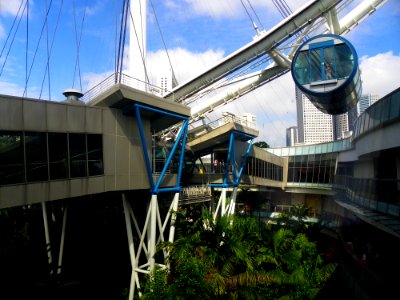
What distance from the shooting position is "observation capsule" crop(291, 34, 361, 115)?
17594 mm

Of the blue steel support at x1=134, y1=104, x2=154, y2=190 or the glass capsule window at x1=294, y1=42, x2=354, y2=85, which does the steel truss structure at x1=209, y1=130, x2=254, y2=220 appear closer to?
the glass capsule window at x1=294, y1=42, x2=354, y2=85

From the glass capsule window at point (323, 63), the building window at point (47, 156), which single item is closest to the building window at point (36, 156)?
the building window at point (47, 156)

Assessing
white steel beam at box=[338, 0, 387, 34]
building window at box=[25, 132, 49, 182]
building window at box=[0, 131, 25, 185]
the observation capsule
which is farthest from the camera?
white steel beam at box=[338, 0, 387, 34]

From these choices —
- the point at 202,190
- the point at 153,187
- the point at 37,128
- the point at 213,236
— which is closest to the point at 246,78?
the point at 202,190

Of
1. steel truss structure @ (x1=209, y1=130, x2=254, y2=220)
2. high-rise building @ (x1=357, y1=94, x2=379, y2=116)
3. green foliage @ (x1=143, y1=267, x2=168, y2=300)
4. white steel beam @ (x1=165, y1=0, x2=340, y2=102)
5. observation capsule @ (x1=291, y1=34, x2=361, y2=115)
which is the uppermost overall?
white steel beam @ (x1=165, y1=0, x2=340, y2=102)

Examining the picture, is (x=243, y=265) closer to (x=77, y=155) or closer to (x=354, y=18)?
(x=77, y=155)

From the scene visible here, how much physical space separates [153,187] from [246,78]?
1395cm

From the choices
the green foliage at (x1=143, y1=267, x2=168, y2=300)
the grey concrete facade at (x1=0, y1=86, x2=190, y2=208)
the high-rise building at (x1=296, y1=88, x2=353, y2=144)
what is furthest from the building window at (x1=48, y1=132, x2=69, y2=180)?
the high-rise building at (x1=296, y1=88, x2=353, y2=144)

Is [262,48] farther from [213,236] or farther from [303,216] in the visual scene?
[303,216]

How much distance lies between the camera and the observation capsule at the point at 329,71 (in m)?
17.6

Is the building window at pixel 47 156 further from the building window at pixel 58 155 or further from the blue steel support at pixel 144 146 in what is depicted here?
the blue steel support at pixel 144 146

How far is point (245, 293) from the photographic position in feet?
38.7

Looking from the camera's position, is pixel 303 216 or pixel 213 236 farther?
pixel 303 216

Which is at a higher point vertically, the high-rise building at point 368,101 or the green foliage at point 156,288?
the high-rise building at point 368,101
